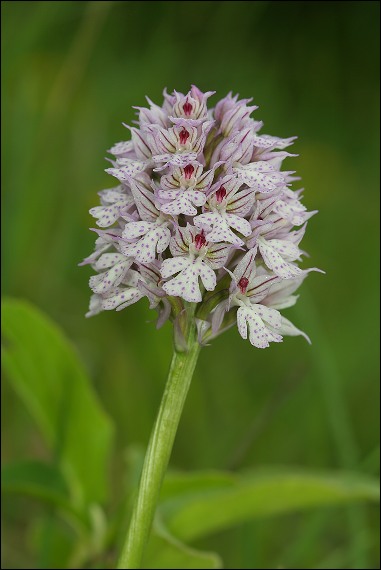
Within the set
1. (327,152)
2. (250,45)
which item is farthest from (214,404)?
(250,45)

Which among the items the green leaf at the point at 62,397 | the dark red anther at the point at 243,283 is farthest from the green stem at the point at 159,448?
the green leaf at the point at 62,397

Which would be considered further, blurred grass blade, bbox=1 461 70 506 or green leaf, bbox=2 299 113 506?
green leaf, bbox=2 299 113 506

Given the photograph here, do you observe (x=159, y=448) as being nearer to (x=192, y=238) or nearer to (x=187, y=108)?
(x=192, y=238)

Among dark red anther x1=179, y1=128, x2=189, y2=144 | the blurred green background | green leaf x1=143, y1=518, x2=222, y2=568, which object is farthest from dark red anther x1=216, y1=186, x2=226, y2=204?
the blurred green background

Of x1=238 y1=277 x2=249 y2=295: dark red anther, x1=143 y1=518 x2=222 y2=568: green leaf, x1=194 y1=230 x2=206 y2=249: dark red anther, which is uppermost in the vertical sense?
x1=194 y1=230 x2=206 y2=249: dark red anther

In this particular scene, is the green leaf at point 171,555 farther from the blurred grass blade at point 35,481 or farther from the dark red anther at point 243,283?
the dark red anther at point 243,283

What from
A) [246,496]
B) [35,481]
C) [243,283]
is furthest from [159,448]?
[35,481]

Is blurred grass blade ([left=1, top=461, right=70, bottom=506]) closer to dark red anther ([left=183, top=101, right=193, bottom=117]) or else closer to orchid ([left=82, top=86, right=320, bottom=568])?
orchid ([left=82, top=86, right=320, bottom=568])
